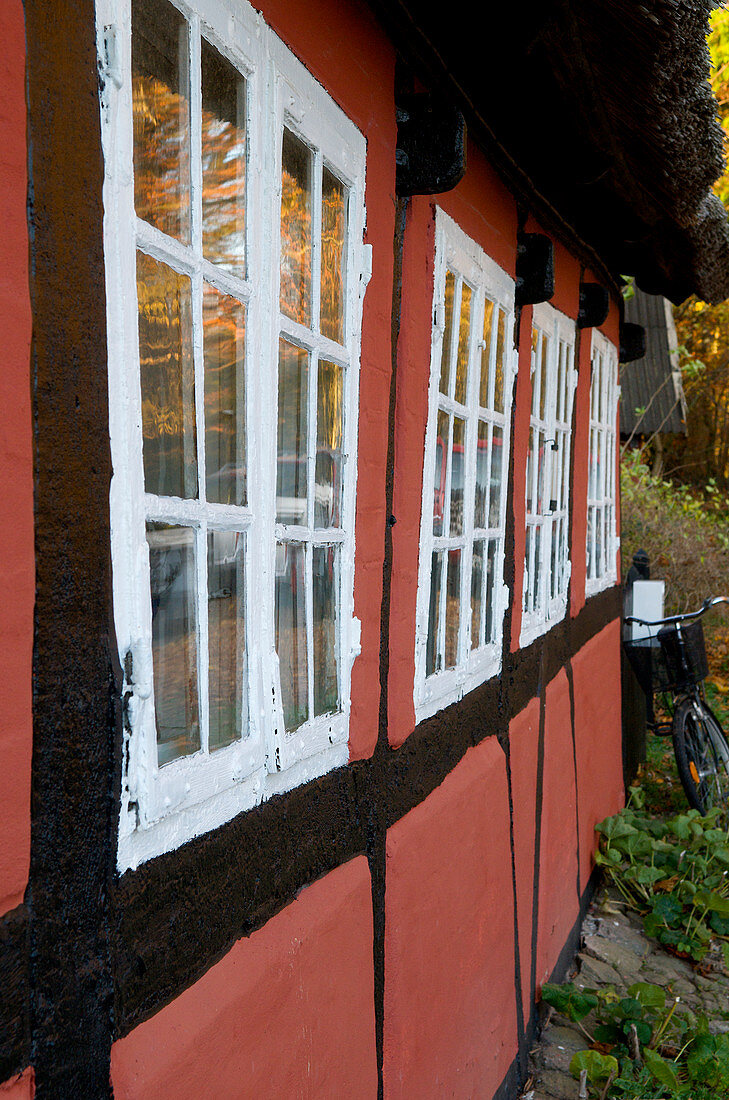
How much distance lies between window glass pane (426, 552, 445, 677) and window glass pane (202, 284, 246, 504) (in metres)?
1.15

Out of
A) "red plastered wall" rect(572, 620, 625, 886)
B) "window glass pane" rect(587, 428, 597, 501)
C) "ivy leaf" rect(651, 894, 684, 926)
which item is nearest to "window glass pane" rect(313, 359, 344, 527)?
"red plastered wall" rect(572, 620, 625, 886)

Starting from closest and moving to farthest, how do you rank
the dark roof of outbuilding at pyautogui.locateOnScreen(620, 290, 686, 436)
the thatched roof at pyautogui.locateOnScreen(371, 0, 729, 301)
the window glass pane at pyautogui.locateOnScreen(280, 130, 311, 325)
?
the window glass pane at pyautogui.locateOnScreen(280, 130, 311, 325), the thatched roof at pyautogui.locateOnScreen(371, 0, 729, 301), the dark roof of outbuilding at pyautogui.locateOnScreen(620, 290, 686, 436)

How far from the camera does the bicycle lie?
6035 millimetres

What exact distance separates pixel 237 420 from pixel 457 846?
1.68 m

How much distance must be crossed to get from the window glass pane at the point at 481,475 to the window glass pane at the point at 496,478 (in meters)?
0.09

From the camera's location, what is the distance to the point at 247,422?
1.57m

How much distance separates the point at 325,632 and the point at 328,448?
1.22ft

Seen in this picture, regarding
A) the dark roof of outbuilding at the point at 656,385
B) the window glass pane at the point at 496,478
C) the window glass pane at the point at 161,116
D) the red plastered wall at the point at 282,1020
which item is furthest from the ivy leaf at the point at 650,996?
the dark roof of outbuilding at the point at 656,385

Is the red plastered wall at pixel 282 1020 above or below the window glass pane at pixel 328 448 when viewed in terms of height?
below

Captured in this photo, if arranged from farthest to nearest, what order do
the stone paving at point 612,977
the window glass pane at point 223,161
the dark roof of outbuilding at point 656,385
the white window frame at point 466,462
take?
the dark roof of outbuilding at point 656,385 → the stone paving at point 612,977 → the white window frame at point 466,462 → the window glass pane at point 223,161

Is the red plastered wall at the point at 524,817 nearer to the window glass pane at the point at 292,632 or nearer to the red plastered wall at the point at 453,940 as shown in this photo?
the red plastered wall at the point at 453,940

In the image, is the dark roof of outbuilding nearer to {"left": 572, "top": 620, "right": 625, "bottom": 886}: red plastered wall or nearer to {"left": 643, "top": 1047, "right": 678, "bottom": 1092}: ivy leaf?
{"left": 572, "top": 620, "right": 625, "bottom": 886}: red plastered wall

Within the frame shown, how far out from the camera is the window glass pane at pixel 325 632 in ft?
6.26

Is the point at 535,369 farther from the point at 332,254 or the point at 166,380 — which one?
the point at 166,380
